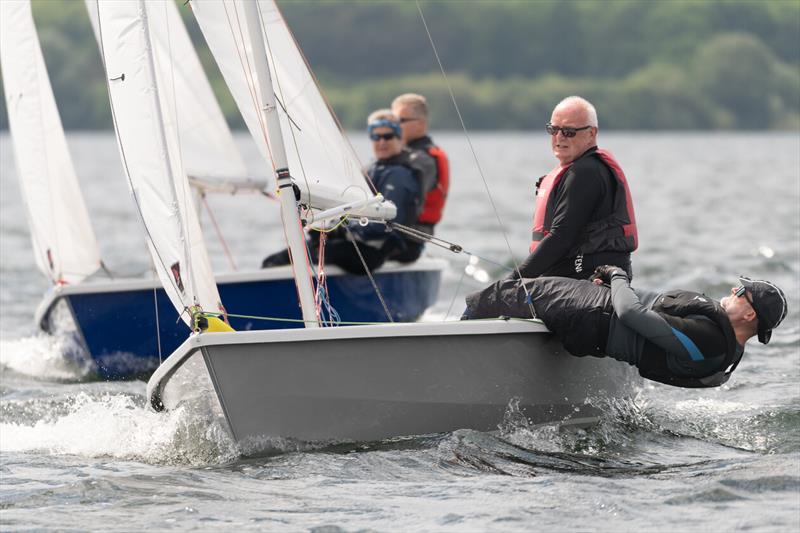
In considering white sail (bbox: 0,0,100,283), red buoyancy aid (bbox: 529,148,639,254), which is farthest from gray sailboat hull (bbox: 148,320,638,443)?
white sail (bbox: 0,0,100,283)

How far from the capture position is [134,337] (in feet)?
27.2

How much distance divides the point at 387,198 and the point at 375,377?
8.75ft

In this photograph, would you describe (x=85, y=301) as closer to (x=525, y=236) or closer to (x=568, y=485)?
(x=568, y=485)

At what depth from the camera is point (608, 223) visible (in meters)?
6.07

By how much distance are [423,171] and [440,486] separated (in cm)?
364

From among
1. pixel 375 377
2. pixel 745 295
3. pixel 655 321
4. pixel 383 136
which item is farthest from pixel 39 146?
pixel 745 295

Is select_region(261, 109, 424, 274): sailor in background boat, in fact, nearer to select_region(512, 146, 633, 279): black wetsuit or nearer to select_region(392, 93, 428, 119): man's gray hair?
select_region(392, 93, 428, 119): man's gray hair

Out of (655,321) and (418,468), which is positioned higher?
(655,321)

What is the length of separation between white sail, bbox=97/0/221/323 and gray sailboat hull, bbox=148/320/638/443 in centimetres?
40

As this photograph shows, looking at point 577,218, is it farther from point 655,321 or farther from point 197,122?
point 197,122

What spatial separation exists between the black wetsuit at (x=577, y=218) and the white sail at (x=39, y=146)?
140 inches

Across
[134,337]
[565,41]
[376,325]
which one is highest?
[565,41]

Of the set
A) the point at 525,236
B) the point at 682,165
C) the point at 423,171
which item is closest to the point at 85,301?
the point at 423,171

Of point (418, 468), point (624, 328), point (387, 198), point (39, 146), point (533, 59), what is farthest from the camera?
point (533, 59)
